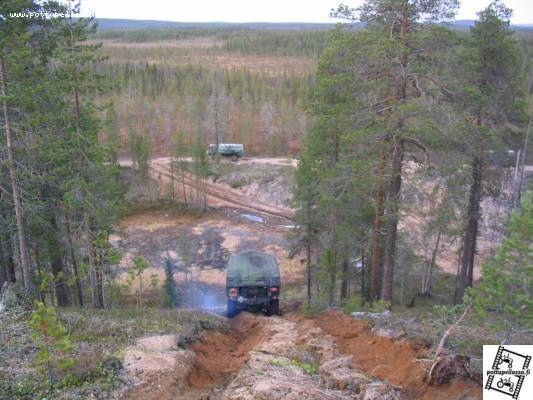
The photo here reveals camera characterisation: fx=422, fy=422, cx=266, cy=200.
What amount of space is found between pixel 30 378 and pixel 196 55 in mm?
168169

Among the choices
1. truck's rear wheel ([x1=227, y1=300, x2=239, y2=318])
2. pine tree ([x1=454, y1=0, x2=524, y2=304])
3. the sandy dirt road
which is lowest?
the sandy dirt road

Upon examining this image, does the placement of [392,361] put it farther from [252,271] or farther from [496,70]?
[496,70]

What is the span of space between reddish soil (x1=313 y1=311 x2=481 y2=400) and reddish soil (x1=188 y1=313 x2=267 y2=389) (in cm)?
230

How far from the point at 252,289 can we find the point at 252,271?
68 centimetres

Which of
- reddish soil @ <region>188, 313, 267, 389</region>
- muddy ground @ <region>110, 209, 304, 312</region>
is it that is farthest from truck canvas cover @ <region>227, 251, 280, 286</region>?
muddy ground @ <region>110, 209, 304, 312</region>

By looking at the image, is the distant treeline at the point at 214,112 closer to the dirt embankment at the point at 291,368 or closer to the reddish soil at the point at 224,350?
the reddish soil at the point at 224,350

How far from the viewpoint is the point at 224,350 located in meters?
11.2

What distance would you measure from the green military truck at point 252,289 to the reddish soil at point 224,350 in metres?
0.55

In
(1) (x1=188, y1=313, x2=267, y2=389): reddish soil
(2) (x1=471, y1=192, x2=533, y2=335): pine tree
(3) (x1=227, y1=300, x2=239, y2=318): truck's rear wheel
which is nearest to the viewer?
(2) (x1=471, y1=192, x2=533, y2=335): pine tree

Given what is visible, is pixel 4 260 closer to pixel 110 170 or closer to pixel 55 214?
pixel 55 214

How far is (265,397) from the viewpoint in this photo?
6.80 meters

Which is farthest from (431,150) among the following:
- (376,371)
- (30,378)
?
(30,378)

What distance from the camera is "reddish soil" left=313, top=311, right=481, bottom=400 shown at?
22.6ft

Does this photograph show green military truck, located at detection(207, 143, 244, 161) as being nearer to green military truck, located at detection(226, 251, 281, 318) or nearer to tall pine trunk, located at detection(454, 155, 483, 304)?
tall pine trunk, located at detection(454, 155, 483, 304)
